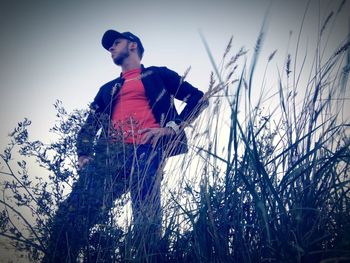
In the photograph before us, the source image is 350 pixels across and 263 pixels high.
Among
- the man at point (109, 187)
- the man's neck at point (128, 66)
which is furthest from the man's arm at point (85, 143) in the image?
the man's neck at point (128, 66)

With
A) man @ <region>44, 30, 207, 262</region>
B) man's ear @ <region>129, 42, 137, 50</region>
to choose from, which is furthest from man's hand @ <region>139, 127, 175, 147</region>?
man's ear @ <region>129, 42, 137, 50</region>

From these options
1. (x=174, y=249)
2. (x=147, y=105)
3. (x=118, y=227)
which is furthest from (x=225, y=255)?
(x=147, y=105)

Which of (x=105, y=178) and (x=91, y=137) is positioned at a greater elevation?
(x=91, y=137)

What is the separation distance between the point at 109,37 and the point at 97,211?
2126 mm

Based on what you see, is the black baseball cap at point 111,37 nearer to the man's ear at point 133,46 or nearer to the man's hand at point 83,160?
the man's ear at point 133,46

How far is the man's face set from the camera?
2791 millimetres

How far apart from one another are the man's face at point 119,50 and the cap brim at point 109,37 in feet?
0.12

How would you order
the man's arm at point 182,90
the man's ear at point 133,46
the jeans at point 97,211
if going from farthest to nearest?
1. the man's ear at point 133,46
2. the man's arm at point 182,90
3. the jeans at point 97,211

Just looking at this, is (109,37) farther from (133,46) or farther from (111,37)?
(133,46)

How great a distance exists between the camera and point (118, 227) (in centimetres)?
124

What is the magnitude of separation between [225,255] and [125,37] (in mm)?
2623

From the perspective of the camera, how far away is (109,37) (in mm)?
2805

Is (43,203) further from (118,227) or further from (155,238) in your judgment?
(155,238)

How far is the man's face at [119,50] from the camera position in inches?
110
